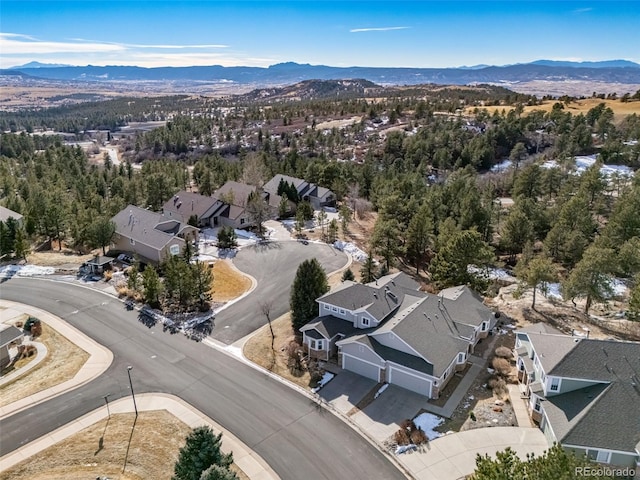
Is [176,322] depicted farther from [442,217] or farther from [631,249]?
[631,249]

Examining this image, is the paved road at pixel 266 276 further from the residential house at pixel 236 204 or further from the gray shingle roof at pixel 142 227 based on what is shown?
the gray shingle roof at pixel 142 227

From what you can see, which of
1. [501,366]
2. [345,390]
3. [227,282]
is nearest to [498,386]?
[501,366]

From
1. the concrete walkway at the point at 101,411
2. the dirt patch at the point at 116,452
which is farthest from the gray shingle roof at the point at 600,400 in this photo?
the dirt patch at the point at 116,452

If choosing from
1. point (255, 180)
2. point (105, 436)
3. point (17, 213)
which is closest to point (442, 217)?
point (255, 180)

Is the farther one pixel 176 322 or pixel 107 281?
pixel 107 281

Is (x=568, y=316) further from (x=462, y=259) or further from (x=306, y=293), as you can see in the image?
(x=306, y=293)
